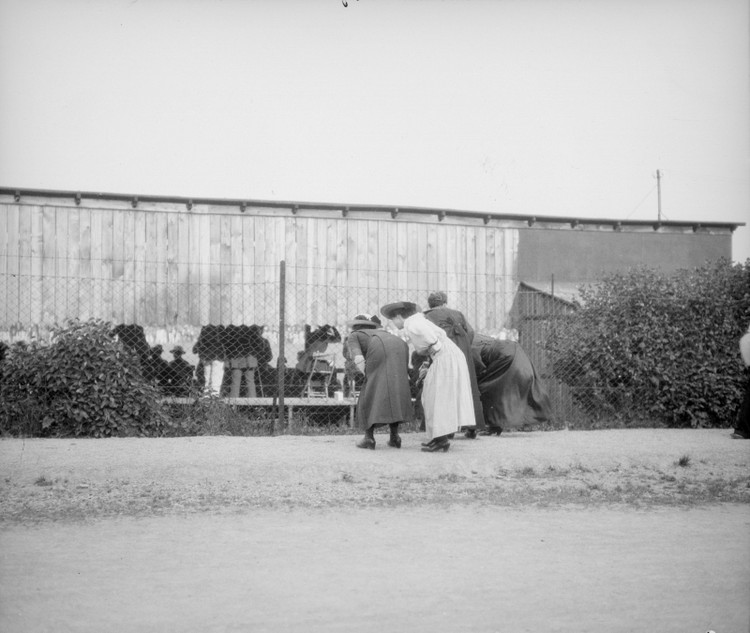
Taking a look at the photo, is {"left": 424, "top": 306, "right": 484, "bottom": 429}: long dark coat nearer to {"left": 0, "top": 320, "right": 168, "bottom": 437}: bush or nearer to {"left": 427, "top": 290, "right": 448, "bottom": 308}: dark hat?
{"left": 427, "top": 290, "right": 448, "bottom": 308}: dark hat

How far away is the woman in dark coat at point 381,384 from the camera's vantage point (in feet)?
32.9

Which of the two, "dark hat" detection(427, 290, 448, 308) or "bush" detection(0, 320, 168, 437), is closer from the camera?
"bush" detection(0, 320, 168, 437)

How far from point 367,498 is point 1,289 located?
1008cm

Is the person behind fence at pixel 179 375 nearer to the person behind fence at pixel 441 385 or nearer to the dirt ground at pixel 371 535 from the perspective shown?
the dirt ground at pixel 371 535

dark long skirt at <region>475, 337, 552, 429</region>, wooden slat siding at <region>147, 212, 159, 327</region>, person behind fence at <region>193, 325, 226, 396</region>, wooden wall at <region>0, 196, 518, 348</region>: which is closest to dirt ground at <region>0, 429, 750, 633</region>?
dark long skirt at <region>475, 337, 552, 429</region>

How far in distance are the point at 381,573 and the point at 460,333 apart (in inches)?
239

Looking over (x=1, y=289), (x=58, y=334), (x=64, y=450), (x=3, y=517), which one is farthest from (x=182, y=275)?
(x=3, y=517)

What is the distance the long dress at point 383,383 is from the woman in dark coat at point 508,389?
1696 millimetres

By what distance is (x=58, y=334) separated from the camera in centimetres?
1084

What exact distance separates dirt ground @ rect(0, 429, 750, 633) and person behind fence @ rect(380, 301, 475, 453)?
0.94ft

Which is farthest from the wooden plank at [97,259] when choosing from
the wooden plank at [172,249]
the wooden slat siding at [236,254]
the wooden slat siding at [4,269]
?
the wooden slat siding at [236,254]

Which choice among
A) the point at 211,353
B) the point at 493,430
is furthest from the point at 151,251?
the point at 493,430

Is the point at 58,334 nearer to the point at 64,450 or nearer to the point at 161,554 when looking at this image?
the point at 64,450

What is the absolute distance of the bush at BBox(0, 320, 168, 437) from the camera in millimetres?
10547
